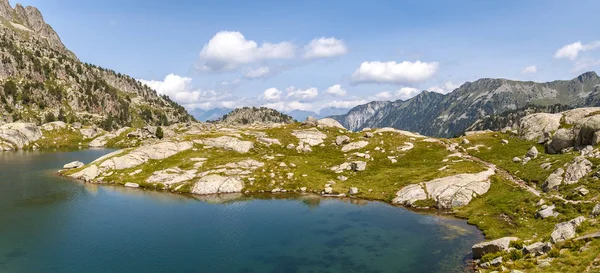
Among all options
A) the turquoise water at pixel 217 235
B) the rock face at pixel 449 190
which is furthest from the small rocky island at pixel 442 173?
the turquoise water at pixel 217 235

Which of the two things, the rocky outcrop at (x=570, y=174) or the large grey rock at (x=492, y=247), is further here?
the rocky outcrop at (x=570, y=174)

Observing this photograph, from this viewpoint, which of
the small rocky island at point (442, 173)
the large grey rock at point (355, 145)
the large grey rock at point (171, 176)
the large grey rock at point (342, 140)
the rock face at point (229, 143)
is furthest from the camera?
the large grey rock at point (342, 140)

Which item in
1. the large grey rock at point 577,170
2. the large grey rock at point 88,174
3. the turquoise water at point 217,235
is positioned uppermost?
the large grey rock at point 577,170

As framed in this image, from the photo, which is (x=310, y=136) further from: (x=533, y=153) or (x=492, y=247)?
(x=492, y=247)

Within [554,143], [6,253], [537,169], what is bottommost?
[6,253]

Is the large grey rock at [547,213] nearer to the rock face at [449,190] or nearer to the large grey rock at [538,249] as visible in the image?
the rock face at [449,190]

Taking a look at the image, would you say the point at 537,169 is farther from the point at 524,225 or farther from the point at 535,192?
the point at 524,225

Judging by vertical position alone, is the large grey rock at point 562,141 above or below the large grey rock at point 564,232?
above

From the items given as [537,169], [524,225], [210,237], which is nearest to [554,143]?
[537,169]
